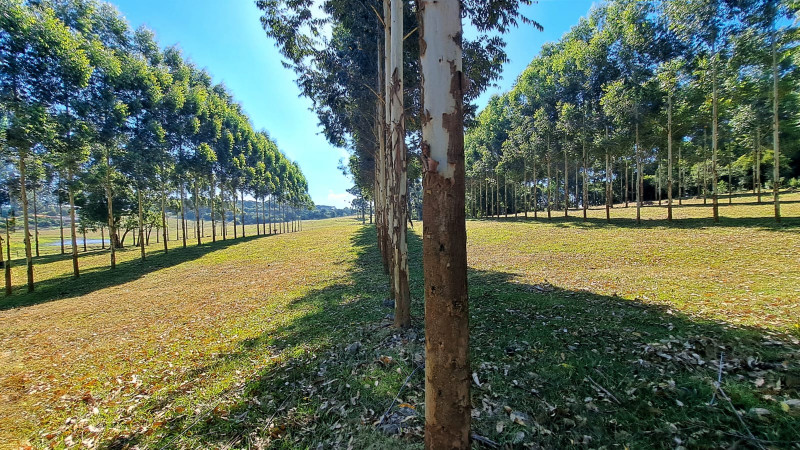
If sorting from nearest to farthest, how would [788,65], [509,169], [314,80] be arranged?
[314,80] < [788,65] < [509,169]

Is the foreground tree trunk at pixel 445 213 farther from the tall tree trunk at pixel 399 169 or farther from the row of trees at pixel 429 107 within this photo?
the tall tree trunk at pixel 399 169

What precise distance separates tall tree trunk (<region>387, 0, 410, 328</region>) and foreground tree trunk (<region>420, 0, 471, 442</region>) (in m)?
3.40

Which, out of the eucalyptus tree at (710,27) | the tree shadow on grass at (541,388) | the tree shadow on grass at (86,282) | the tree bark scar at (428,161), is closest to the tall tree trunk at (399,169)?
the tree shadow on grass at (541,388)

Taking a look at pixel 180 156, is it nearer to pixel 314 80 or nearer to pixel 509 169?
pixel 314 80

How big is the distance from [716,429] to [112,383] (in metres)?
8.39

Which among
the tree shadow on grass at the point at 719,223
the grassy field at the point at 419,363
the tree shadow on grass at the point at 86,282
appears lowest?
the tree shadow on grass at the point at 86,282

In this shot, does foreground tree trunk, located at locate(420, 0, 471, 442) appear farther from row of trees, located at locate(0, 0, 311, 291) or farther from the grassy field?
row of trees, located at locate(0, 0, 311, 291)

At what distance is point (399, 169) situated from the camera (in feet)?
19.0

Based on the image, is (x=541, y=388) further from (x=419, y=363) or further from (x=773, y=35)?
(x=773, y=35)

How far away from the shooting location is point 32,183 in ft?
59.2

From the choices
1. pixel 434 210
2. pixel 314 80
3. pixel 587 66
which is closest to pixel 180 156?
pixel 314 80

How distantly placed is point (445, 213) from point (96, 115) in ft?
79.4

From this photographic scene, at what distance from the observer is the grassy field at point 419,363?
10.1 feet

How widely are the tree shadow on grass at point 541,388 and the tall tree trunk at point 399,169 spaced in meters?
0.66
